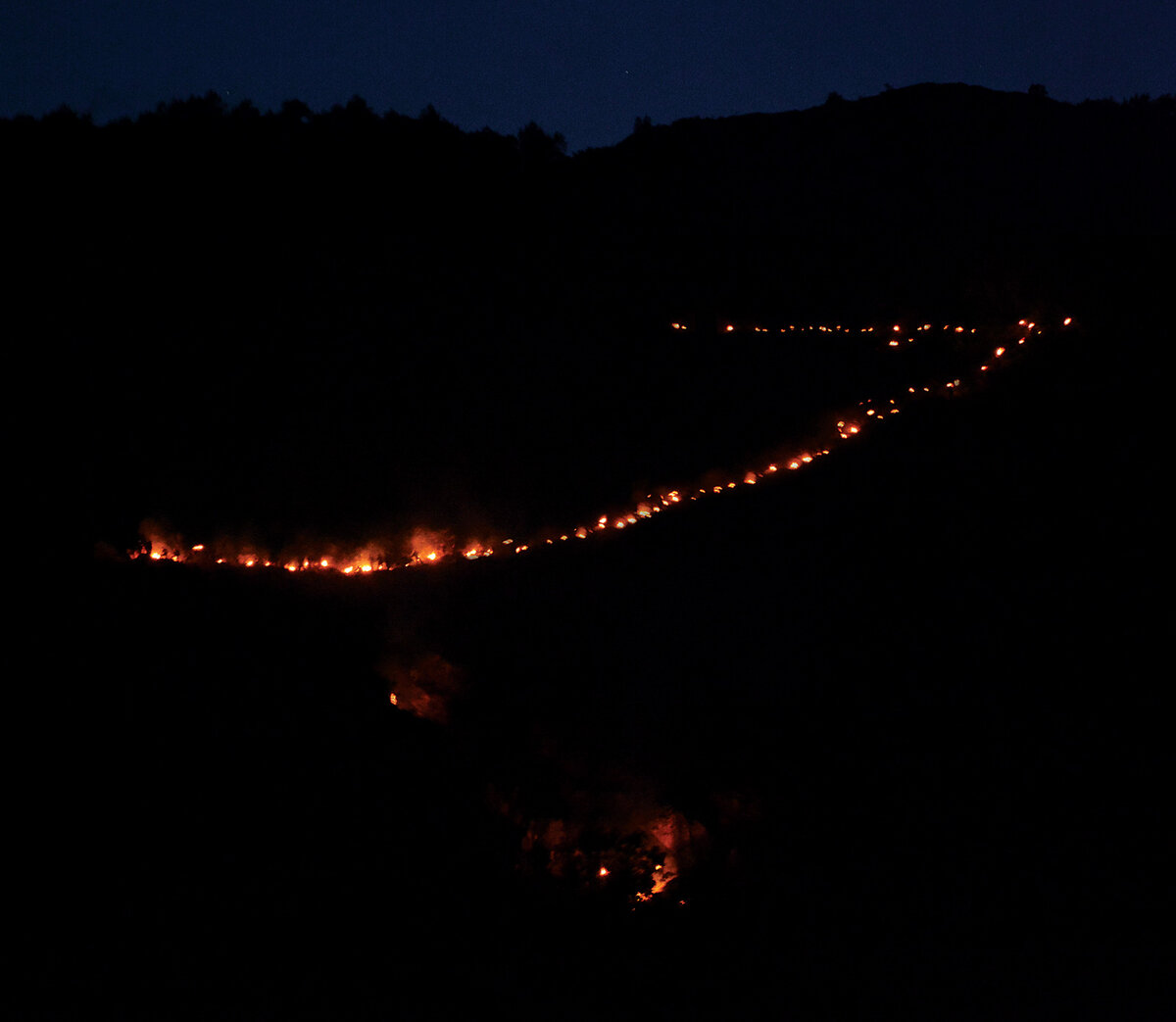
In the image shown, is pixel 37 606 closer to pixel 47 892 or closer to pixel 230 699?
pixel 230 699

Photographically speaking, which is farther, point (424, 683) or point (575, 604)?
point (575, 604)

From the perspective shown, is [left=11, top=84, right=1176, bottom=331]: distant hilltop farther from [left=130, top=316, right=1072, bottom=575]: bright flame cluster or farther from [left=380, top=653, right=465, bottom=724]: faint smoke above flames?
[left=380, top=653, right=465, bottom=724]: faint smoke above flames

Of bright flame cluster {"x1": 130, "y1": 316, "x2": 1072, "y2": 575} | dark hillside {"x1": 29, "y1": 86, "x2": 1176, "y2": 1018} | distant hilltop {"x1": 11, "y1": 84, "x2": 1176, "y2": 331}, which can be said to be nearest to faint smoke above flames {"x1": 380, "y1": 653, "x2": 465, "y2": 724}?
dark hillside {"x1": 29, "y1": 86, "x2": 1176, "y2": 1018}

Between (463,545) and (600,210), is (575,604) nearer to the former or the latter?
(463,545)

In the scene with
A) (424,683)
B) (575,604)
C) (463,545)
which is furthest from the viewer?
(463,545)

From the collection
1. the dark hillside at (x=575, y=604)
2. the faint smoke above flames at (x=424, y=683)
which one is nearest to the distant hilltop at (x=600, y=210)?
the dark hillside at (x=575, y=604)

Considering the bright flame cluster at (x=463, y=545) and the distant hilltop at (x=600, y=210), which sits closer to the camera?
the bright flame cluster at (x=463, y=545)

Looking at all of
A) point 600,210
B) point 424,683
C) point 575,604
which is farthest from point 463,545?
point 600,210

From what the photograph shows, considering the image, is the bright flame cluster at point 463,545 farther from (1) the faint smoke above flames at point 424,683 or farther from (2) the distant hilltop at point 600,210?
(2) the distant hilltop at point 600,210

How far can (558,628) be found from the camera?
445 centimetres

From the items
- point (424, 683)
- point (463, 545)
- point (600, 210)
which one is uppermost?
point (600, 210)

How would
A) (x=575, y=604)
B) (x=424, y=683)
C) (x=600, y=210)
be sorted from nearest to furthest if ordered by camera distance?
(x=424, y=683) < (x=575, y=604) < (x=600, y=210)

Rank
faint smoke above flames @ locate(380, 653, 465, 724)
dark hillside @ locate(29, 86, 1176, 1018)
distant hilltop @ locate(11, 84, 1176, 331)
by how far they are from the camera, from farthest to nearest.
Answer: distant hilltop @ locate(11, 84, 1176, 331)
faint smoke above flames @ locate(380, 653, 465, 724)
dark hillside @ locate(29, 86, 1176, 1018)

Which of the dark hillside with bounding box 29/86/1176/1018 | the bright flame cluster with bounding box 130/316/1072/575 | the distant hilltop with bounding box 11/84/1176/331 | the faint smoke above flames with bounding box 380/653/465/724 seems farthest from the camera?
the distant hilltop with bounding box 11/84/1176/331
